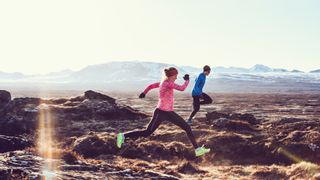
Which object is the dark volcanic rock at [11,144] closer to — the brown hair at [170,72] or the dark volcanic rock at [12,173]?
the dark volcanic rock at [12,173]

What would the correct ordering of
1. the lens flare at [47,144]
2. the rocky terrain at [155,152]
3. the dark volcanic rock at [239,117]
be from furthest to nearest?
the dark volcanic rock at [239,117]
the rocky terrain at [155,152]
the lens flare at [47,144]

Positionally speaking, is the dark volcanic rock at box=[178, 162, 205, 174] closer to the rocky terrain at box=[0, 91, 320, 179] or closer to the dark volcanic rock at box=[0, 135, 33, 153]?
the rocky terrain at box=[0, 91, 320, 179]

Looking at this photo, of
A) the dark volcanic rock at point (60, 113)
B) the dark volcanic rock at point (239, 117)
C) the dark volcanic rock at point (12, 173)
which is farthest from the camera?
the dark volcanic rock at point (239, 117)

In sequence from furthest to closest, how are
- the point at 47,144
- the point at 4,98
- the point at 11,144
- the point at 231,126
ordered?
the point at 4,98 → the point at 231,126 → the point at 47,144 → the point at 11,144

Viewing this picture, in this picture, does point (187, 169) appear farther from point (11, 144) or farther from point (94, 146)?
point (11, 144)

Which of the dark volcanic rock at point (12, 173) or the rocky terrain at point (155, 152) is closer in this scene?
the dark volcanic rock at point (12, 173)

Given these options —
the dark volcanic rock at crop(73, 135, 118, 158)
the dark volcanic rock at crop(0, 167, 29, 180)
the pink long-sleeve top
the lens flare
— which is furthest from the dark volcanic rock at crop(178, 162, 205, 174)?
the dark volcanic rock at crop(0, 167, 29, 180)

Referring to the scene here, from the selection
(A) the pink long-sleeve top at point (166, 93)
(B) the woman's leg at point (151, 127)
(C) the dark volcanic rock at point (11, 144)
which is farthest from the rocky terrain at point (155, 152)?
(A) the pink long-sleeve top at point (166, 93)

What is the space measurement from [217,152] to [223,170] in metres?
2.61

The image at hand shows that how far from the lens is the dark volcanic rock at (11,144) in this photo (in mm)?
13325

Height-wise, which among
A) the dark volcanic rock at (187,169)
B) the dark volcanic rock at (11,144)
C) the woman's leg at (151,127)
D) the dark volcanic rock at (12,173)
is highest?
the woman's leg at (151,127)

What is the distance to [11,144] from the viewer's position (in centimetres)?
1384

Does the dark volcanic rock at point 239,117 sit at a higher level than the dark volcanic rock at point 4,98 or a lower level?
lower

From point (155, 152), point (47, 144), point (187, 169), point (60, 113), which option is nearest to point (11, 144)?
point (47, 144)
